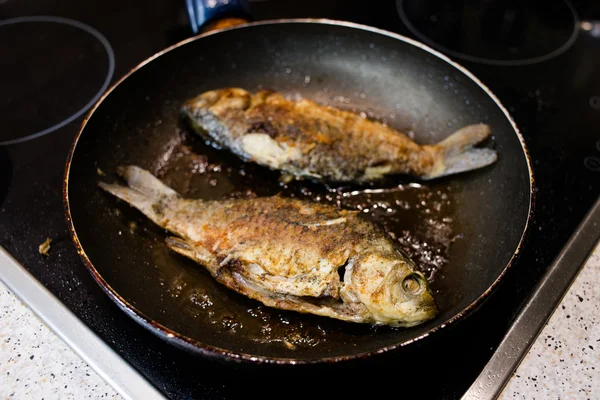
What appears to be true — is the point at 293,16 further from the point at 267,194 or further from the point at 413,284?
the point at 413,284

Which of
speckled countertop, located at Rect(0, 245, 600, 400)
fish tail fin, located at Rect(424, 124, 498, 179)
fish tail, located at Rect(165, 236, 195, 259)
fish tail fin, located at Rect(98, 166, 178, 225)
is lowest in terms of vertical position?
speckled countertop, located at Rect(0, 245, 600, 400)

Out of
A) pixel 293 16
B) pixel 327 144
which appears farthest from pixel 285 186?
pixel 293 16

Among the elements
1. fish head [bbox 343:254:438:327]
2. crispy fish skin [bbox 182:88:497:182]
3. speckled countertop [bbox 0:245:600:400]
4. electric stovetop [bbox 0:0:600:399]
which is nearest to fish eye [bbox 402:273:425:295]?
fish head [bbox 343:254:438:327]

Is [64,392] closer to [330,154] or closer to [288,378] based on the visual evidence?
[288,378]

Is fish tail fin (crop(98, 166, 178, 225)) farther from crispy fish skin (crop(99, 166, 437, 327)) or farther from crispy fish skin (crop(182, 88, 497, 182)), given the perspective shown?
crispy fish skin (crop(182, 88, 497, 182))

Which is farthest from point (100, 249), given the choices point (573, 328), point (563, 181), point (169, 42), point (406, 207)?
point (563, 181)

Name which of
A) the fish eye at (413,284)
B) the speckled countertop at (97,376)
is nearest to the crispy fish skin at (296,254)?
the fish eye at (413,284)

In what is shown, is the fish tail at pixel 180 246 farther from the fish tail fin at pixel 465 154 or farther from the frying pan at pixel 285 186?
the fish tail fin at pixel 465 154

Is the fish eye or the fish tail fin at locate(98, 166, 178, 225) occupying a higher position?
the fish tail fin at locate(98, 166, 178, 225)
